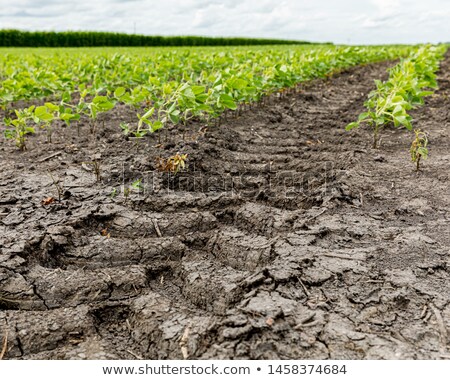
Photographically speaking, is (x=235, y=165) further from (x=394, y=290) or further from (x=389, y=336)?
(x=389, y=336)

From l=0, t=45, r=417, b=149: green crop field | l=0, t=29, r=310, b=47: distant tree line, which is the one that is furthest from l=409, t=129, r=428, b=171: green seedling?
l=0, t=29, r=310, b=47: distant tree line

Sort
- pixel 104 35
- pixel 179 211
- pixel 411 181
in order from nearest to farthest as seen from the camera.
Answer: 1. pixel 179 211
2. pixel 411 181
3. pixel 104 35

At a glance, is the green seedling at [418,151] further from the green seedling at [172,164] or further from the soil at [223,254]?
the green seedling at [172,164]

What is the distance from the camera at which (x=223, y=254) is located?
2.52 meters

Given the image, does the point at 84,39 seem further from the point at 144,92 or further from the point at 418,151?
the point at 418,151

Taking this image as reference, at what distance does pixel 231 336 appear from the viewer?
5.78 ft

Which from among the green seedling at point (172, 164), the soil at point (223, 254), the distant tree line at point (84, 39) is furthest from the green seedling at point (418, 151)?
the distant tree line at point (84, 39)

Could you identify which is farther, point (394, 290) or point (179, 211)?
point (179, 211)

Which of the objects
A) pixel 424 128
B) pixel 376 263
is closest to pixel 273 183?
pixel 376 263

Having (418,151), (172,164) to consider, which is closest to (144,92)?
(172,164)

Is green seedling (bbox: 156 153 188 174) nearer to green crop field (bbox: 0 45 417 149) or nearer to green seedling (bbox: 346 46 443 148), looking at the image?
green crop field (bbox: 0 45 417 149)

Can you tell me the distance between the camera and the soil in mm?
1862
